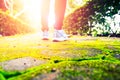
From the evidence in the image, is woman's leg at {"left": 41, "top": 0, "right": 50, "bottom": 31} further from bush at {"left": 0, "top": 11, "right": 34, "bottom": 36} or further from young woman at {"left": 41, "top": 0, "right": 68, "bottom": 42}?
bush at {"left": 0, "top": 11, "right": 34, "bottom": 36}

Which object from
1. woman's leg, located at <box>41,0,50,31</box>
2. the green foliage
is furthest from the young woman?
the green foliage

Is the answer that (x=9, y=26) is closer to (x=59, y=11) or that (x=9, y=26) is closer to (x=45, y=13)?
(x=45, y=13)

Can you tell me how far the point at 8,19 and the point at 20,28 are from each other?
71 centimetres

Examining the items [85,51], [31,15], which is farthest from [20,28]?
[85,51]

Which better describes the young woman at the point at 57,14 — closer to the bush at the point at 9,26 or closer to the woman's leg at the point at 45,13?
the woman's leg at the point at 45,13

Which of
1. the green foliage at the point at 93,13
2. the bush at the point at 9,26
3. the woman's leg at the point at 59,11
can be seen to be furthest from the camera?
the bush at the point at 9,26

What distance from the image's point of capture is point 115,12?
7.74 metres

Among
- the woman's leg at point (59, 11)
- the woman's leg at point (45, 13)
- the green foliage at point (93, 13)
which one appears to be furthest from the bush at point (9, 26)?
the woman's leg at point (59, 11)

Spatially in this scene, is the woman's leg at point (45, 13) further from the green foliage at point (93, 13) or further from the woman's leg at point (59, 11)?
the green foliage at point (93, 13)

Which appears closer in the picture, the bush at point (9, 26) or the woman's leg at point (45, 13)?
the woman's leg at point (45, 13)

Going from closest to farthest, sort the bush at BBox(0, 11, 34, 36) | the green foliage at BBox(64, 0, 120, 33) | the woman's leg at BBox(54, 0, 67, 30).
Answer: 1. the woman's leg at BBox(54, 0, 67, 30)
2. the green foliage at BBox(64, 0, 120, 33)
3. the bush at BBox(0, 11, 34, 36)

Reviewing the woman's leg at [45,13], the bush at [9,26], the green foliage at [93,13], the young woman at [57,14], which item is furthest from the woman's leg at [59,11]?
the bush at [9,26]

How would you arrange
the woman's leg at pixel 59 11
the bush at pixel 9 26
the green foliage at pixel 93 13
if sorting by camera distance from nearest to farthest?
the woman's leg at pixel 59 11
the green foliage at pixel 93 13
the bush at pixel 9 26

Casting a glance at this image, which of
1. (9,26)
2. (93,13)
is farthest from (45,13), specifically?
(9,26)
